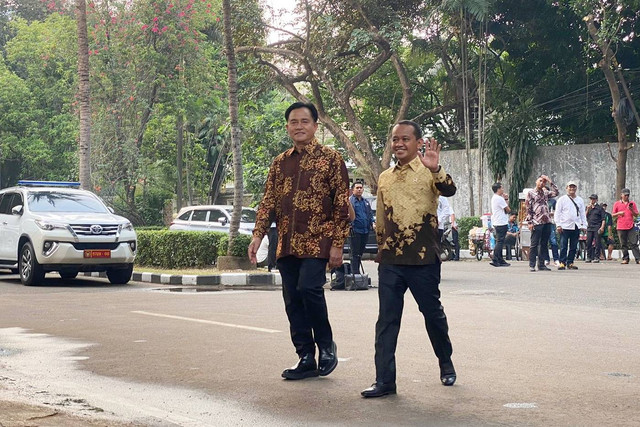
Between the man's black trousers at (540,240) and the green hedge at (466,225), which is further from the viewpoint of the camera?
the green hedge at (466,225)

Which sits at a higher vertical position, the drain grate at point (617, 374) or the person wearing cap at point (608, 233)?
the person wearing cap at point (608, 233)

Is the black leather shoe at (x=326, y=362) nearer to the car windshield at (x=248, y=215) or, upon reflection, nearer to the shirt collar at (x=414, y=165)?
the shirt collar at (x=414, y=165)

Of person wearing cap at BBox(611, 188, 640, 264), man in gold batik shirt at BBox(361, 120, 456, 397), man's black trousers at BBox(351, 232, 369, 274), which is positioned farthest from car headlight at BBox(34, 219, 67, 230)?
person wearing cap at BBox(611, 188, 640, 264)

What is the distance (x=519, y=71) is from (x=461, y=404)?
31711 millimetres

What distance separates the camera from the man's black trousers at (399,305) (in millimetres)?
6418

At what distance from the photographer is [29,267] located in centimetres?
1738

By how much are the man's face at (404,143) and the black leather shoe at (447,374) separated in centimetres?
140

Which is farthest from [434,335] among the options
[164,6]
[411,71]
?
[411,71]

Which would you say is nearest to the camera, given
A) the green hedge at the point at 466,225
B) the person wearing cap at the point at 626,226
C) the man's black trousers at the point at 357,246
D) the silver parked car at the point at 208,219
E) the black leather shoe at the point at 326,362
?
the black leather shoe at the point at 326,362

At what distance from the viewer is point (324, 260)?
6918 millimetres

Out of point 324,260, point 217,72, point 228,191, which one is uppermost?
point 217,72

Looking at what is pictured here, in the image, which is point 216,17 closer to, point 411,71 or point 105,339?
point 411,71

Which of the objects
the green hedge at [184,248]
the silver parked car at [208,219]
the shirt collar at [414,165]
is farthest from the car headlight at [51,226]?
the shirt collar at [414,165]

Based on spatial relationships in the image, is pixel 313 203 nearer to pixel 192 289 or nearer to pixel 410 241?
pixel 410 241
